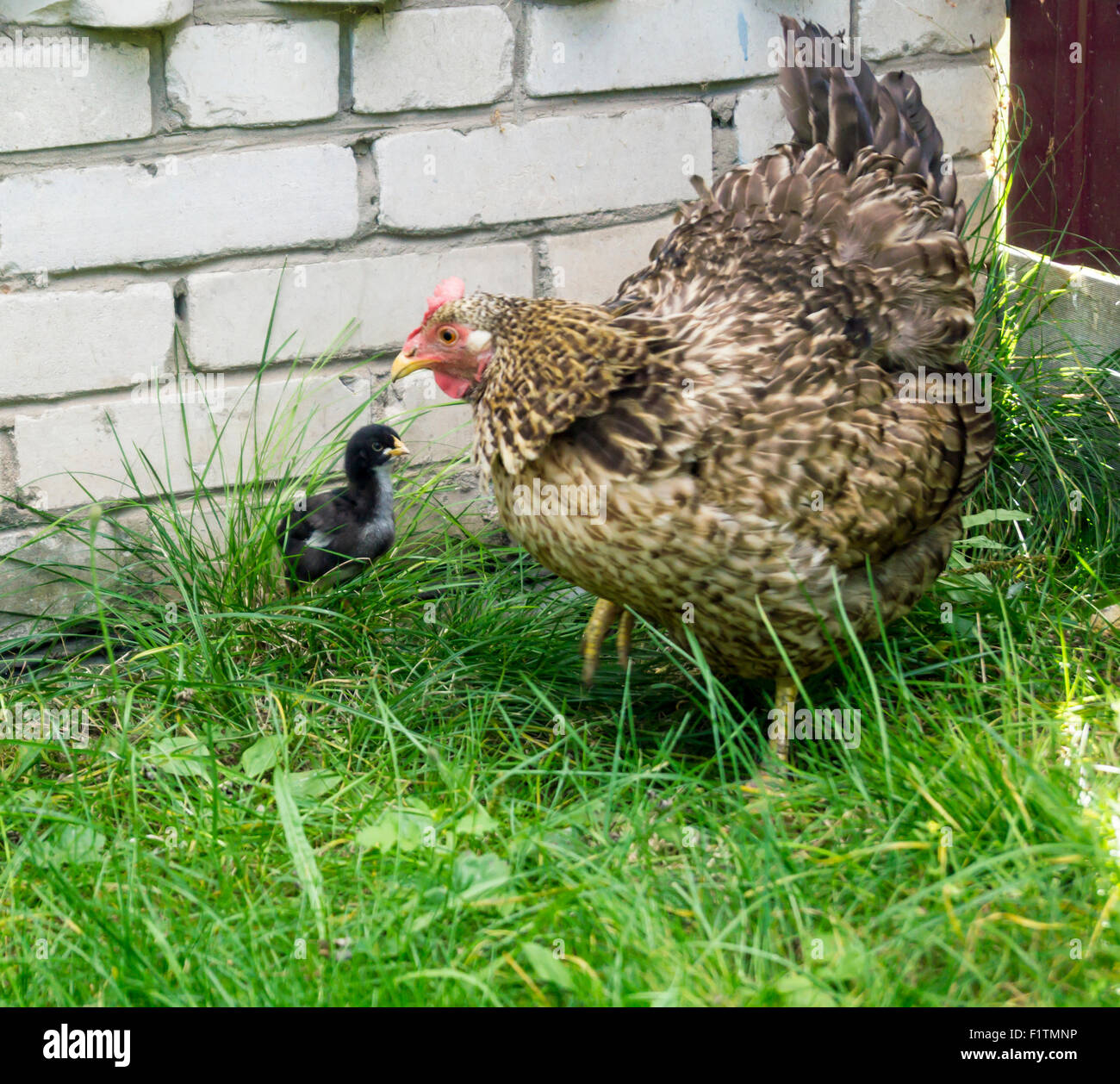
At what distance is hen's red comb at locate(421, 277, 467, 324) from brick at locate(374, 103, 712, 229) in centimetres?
82

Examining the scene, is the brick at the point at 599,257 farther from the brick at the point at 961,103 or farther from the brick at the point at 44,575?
the brick at the point at 44,575

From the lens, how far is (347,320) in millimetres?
3730

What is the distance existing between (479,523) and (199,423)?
0.90 m

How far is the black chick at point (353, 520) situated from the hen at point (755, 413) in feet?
2.35

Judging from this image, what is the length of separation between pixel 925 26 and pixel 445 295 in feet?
7.12

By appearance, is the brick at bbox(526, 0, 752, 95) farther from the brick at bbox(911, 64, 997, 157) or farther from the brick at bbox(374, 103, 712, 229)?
the brick at bbox(911, 64, 997, 157)

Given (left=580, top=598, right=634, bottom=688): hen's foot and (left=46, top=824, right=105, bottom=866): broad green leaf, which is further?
(left=580, top=598, right=634, bottom=688): hen's foot

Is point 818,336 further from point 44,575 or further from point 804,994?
point 44,575

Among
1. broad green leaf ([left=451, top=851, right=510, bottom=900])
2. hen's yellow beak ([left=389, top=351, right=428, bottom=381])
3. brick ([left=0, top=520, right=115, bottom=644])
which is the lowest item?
broad green leaf ([left=451, top=851, right=510, bottom=900])

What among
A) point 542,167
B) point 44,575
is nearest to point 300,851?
point 44,575

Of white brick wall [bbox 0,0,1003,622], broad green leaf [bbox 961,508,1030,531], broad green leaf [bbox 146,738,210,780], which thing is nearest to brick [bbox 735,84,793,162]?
white brick wall [bbox 0,0,1003,622]

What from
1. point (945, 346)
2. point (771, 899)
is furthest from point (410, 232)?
point (771, 899)

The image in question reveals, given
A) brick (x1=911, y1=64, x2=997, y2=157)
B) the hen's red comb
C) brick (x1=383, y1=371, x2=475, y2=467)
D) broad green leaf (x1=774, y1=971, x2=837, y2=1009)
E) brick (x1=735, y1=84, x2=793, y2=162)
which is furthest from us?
brick (x1=911, y1=64, x2=997, y2=157)

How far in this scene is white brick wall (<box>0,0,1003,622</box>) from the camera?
10.9 ft
